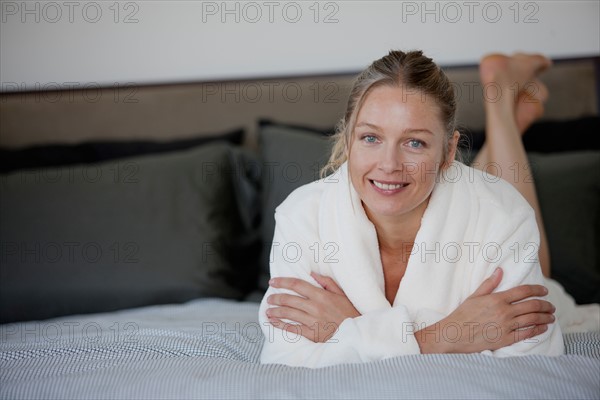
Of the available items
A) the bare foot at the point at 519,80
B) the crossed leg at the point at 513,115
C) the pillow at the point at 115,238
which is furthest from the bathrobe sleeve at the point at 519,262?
the pillow at the point at 115,238

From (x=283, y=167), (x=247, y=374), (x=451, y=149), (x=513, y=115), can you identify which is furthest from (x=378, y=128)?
(x=513, y=115)

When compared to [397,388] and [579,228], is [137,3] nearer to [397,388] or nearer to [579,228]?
[579,228]

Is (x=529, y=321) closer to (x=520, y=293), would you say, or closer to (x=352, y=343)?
(x=520, y=293)

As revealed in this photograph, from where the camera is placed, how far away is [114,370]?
1.47 meters

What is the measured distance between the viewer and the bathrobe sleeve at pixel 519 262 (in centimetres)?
160

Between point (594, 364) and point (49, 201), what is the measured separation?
1.58 meters

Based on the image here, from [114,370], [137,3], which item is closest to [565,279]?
[114,370]

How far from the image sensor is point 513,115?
7.61 feet

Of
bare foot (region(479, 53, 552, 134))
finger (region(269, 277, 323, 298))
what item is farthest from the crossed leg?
finger (region(269, 277, 323, 298))

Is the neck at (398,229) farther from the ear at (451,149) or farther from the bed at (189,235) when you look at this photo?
the bed at (189,235)

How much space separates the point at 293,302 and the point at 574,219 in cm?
104

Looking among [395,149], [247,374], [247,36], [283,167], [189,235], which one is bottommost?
[247,374]

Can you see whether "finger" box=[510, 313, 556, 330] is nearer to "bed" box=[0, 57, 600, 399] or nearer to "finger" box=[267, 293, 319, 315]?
"bed" box=[0, 57, 600, 399]

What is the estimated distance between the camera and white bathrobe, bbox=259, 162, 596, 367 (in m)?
1.66
